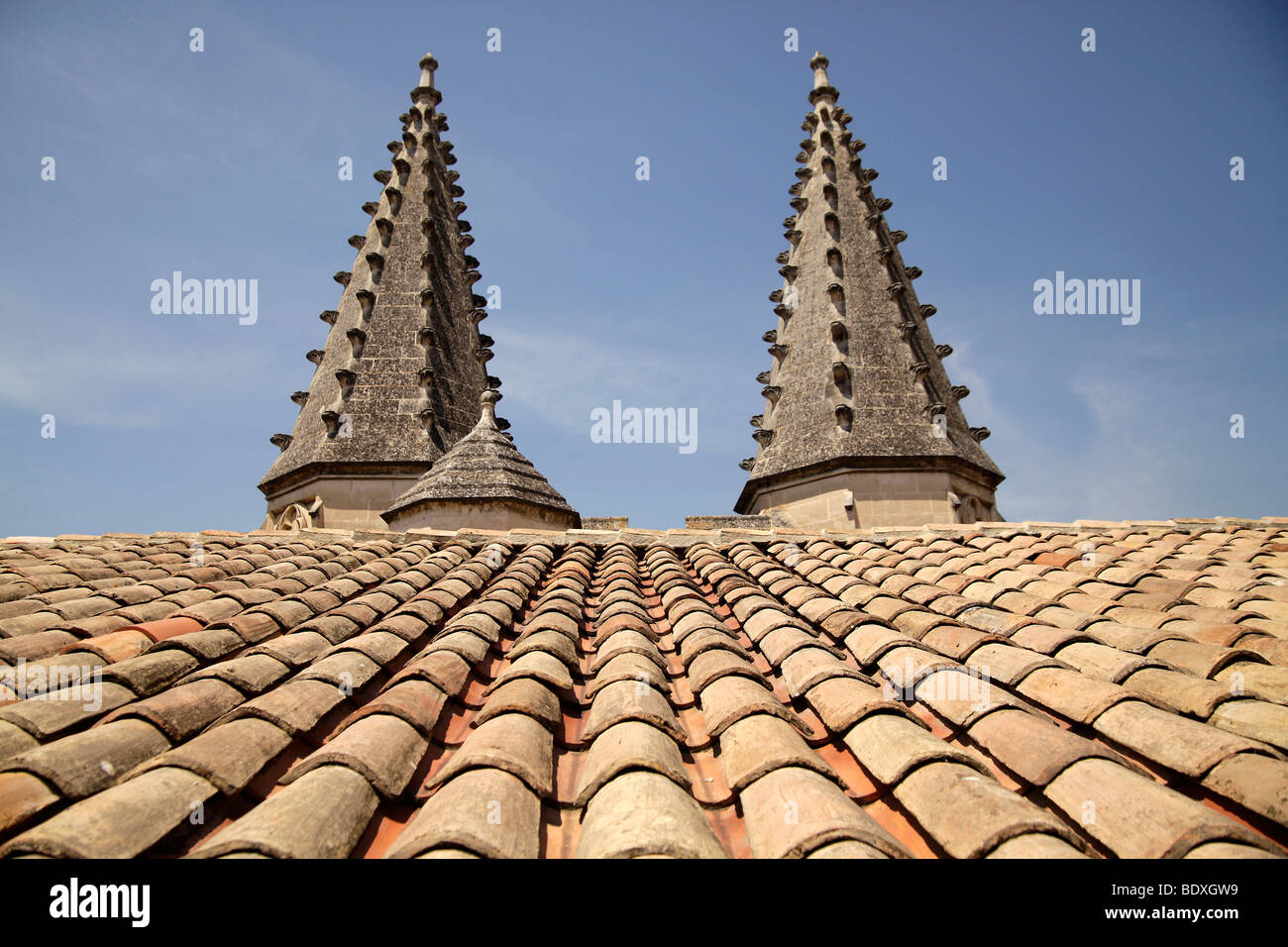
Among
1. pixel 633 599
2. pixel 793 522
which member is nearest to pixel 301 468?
pixel 793 522

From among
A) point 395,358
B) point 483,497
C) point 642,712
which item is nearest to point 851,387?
point 483,497

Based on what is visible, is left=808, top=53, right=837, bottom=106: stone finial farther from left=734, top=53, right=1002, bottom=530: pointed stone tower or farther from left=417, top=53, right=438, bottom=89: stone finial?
left=417, top=53, right=438, bottom=89: stone finial

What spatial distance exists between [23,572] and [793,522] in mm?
13171

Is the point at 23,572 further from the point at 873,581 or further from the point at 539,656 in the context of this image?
the point at 873,581

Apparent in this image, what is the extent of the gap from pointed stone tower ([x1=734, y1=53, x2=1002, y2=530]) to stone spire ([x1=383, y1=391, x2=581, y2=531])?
5483 millimetres

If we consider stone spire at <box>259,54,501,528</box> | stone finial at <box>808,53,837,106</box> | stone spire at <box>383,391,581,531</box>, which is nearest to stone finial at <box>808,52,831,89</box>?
stone finial at <box>808,53,837,106</box>

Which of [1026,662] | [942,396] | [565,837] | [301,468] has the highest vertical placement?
[942,396]

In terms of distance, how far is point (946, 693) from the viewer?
3363mm

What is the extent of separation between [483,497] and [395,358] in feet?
26.8

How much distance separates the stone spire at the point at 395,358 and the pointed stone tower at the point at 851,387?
7609 millimetres

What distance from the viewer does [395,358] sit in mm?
18844

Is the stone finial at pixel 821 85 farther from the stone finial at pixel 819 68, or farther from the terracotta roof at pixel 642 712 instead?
the terracotta roof at pixel 642 712

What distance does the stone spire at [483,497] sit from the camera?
39.9 ft

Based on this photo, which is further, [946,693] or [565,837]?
[946,693]
